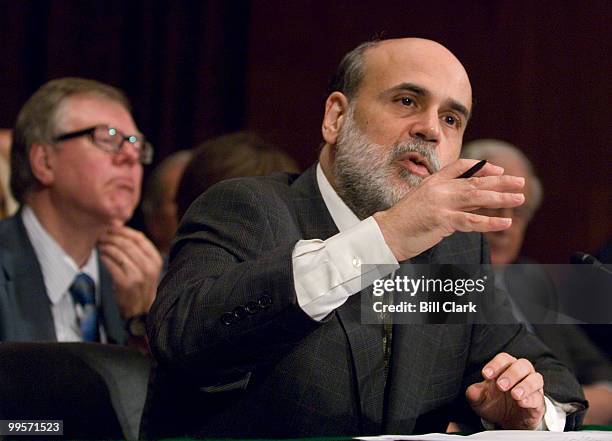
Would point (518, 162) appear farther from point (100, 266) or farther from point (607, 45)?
point (100, 266)

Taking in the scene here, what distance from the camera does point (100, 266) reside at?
2.82m

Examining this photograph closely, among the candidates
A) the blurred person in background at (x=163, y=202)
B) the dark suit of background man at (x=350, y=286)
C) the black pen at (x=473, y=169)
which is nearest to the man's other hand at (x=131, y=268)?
the blurred person in background at (x=163, y=202)

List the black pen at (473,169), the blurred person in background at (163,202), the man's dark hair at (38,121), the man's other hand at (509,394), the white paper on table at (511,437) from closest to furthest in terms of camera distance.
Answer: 1. the white paper on table at (511,437)
2. the black pen at (473,169)
3. the man's other hand at (509,394)
4. the man's dark hair at (38,121)
5. the blurred person in background at (163,202)

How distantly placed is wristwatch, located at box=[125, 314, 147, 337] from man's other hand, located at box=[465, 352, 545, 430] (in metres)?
1.21

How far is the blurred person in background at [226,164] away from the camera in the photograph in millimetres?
2574

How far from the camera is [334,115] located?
6.45 ft

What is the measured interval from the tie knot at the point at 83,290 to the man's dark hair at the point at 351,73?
3.46 feet

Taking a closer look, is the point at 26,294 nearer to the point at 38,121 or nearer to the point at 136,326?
the point at 136,326

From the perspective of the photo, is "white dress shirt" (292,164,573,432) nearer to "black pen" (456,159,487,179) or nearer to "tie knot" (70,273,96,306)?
"black pen" (456,159,487,179)

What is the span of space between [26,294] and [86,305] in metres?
0.24

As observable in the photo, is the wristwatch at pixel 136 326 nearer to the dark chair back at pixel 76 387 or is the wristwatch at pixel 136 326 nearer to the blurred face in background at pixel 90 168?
the blurred face in background at pixel 90 168

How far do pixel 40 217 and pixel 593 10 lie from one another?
2.60m

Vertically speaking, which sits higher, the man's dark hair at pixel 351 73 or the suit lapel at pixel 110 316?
the man's dark hair at pixel 351 73

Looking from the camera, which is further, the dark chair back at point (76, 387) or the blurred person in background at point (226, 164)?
the blurred person in background at point (226, 164)
